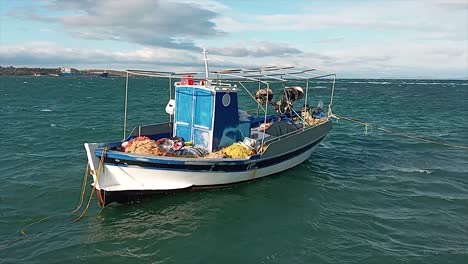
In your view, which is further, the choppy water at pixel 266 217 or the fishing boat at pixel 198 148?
the fishing boat at pixel 198 148

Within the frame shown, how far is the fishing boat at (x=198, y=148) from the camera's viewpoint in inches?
470

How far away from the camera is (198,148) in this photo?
1382cm

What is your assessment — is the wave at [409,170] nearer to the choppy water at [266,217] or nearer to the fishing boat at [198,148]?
the choppy water at [266,217]

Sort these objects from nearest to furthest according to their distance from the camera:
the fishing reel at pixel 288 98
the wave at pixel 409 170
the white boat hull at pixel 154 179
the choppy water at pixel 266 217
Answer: the choppy water at pixel 266 217
the white boat hull at pixel 154 179
the wave at pixel 409 170
the fishing reel at pixel 288 98

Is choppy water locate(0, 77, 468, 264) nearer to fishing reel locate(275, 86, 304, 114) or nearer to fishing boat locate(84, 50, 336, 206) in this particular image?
fishing boat locate(84, 50, 336, 206)

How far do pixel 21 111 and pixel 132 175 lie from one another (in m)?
31.4

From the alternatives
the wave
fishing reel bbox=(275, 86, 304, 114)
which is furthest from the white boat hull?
the wave

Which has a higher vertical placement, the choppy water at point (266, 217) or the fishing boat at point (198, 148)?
the fishing boat at point (198, 148)

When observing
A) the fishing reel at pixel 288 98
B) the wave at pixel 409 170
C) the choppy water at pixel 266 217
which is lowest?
the choppy water at pixel 266 217

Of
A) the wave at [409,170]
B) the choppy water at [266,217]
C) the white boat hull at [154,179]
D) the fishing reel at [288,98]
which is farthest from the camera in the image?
the fishing reel at [288,98]

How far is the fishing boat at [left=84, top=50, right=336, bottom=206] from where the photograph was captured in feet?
39.1

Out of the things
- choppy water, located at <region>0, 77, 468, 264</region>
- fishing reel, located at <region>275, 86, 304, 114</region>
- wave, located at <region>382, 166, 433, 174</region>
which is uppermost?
fishing reel, located at <region>275, 86, 304, 114</region>

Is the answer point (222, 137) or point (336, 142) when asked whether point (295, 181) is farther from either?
point (336, 142)

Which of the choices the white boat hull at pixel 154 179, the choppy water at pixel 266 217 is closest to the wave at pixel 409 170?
the choppy water at pixel 266 217
